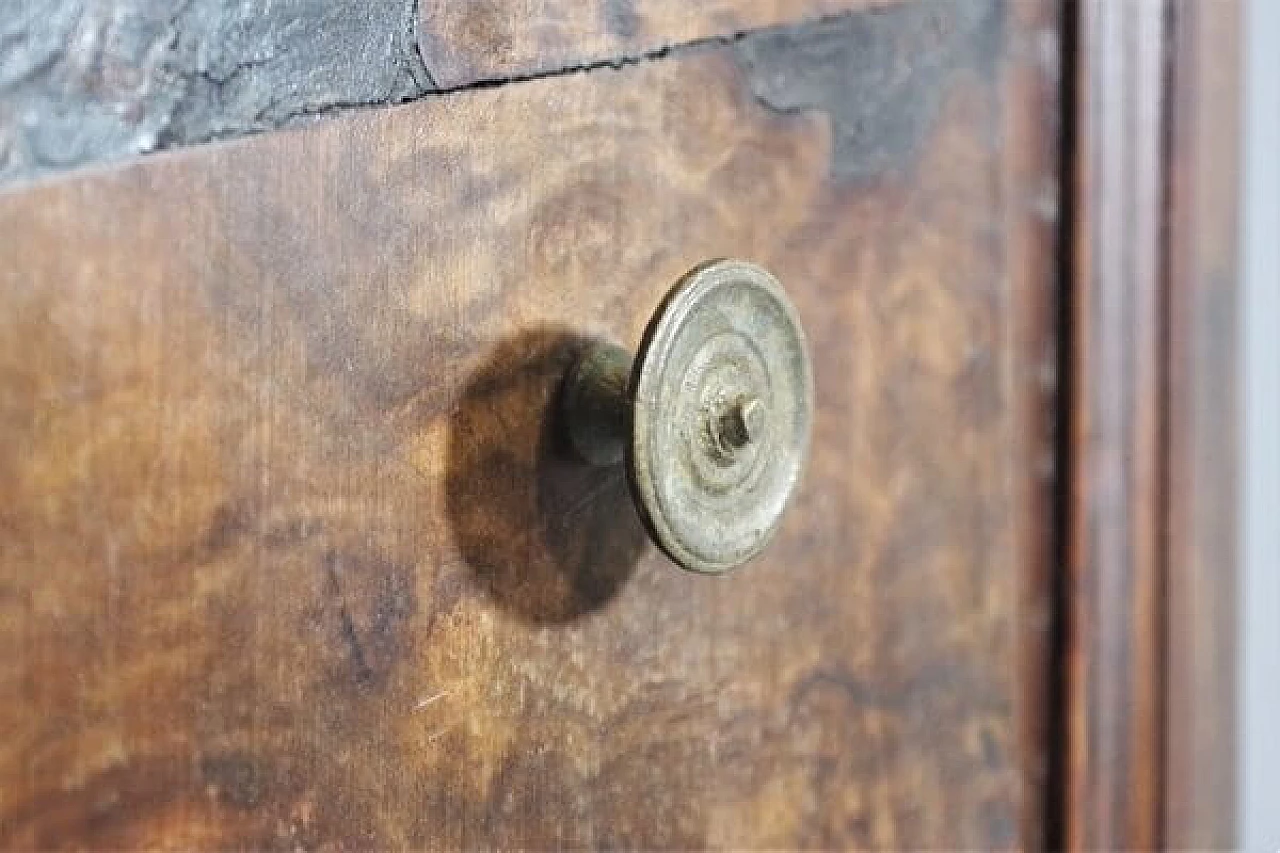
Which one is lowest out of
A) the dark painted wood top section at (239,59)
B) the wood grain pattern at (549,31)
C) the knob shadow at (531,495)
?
the knob shadow at (531,495)

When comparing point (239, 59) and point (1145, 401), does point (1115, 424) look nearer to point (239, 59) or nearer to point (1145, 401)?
point (1145, 401)

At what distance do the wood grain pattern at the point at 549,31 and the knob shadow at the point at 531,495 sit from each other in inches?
2.9

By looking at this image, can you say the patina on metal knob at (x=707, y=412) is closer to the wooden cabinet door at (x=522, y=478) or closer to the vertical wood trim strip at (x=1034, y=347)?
the wooden cabinet door at (x=522, y=478)

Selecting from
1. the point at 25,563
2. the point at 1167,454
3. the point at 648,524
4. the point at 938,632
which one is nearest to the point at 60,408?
the point at 25,563

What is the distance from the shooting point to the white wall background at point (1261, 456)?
27.5 inches

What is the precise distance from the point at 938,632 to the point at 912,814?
0.07 meters

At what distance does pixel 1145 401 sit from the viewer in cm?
62

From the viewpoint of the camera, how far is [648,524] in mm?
370

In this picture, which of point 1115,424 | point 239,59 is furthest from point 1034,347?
point 239,59

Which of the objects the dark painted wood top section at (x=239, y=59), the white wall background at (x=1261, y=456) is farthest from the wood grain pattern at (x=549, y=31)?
the white wall background at (x=1261, y=456)

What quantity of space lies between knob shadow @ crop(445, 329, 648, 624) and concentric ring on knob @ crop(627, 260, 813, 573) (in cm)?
5

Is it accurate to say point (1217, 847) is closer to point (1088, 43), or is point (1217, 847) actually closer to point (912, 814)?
point (912, 814)

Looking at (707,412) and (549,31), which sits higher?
(549,31)

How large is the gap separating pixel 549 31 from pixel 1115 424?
32 centimetres
